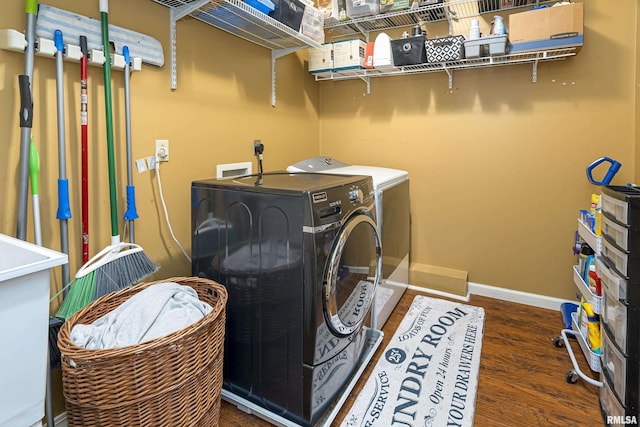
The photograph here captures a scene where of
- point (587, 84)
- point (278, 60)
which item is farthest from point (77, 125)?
point (587, 84)

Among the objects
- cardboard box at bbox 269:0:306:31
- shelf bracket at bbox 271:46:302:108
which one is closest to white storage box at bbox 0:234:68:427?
cardboard box at bbox 269:0:306:31

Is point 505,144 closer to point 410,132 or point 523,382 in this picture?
point 410,132

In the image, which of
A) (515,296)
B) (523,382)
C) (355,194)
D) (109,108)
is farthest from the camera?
(515,296)

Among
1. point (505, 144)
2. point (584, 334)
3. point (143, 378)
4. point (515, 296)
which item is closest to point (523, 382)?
point (584, 334)

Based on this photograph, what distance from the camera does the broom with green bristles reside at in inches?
51.7

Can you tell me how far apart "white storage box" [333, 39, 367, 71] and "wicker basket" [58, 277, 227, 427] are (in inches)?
75.5

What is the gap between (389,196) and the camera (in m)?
2.13

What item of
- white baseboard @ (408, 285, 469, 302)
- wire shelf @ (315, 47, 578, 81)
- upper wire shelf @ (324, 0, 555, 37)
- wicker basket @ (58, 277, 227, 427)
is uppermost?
upper wire shelf @ (324, 0, 555, 37)

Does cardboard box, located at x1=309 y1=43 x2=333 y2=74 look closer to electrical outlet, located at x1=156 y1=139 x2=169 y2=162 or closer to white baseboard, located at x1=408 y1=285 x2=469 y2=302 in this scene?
electrical outlet, located at x1=156 y1=139 x2=169 y2=162

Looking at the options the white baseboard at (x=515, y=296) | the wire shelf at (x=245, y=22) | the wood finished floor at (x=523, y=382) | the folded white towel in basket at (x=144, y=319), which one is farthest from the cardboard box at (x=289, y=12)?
the white baseboard at (x=515, y=296)

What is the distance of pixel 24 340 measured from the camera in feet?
2.45

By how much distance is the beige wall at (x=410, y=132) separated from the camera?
1.49 m

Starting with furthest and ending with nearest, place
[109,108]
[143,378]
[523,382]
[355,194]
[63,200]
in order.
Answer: [523,382] → [355,194] → [109,108] → [63,200] → [143,378]

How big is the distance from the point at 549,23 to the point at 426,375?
6.47 ft
